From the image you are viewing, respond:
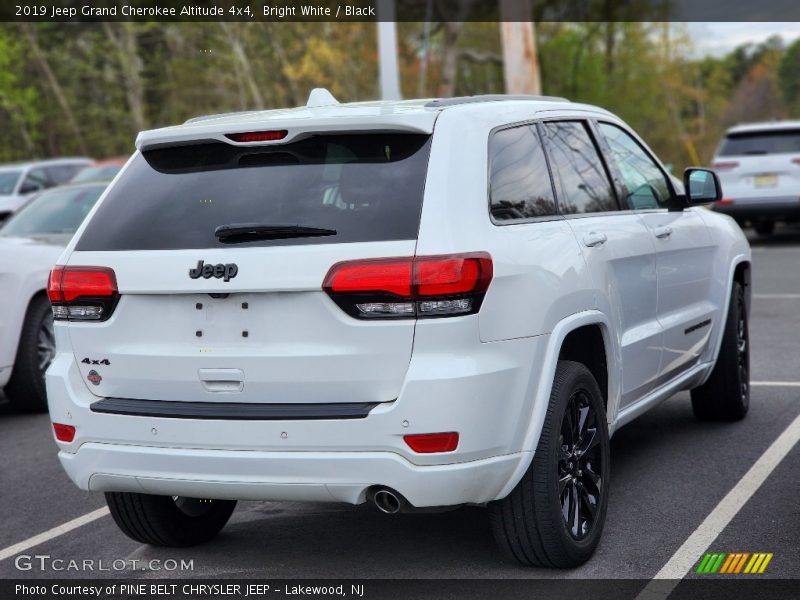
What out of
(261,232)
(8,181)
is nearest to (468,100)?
(261,232)

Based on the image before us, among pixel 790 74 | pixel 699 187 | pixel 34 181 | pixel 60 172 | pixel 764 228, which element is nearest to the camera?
pixel 699 187

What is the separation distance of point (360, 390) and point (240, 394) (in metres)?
0.44

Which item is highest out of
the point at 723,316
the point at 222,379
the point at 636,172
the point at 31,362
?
the point at 636,172

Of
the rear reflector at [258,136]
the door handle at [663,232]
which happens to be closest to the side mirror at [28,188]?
the door handle at [663,232]

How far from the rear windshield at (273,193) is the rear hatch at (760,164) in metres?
15.8

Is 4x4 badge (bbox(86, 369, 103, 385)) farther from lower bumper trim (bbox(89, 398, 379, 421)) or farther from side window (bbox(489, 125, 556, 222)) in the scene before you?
side window (bbox(489, 125, 556, 222))

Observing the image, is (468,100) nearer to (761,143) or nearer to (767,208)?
(767,208)

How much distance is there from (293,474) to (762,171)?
16549 millimetres

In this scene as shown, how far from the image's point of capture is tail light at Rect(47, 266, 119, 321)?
454cm

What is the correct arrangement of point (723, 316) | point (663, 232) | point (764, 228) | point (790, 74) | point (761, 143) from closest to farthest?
point (663, 232) < point (723, 316) < point (761, 143) < point (764, 228) < point (790, 74)

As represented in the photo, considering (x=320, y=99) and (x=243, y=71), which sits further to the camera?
(x=243, y=71)

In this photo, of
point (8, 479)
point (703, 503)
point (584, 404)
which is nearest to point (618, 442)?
point (703, 503)

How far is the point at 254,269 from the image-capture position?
4258 mm

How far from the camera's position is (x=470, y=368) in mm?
4129
